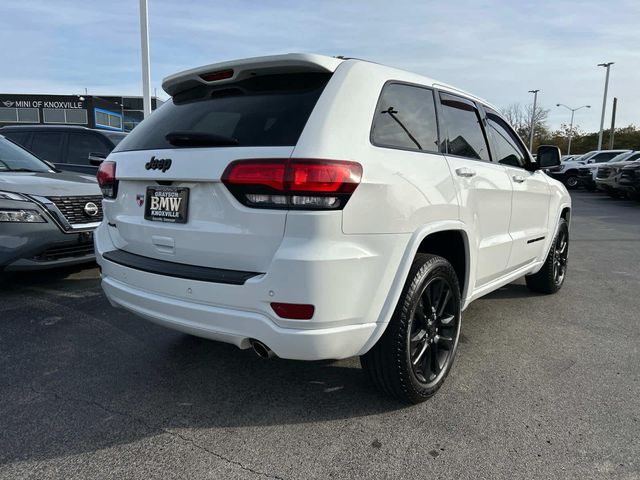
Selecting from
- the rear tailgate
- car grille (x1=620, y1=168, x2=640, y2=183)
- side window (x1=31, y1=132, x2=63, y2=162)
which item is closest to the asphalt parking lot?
the rear tailgate

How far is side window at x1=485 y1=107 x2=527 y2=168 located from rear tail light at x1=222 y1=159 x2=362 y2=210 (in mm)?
2057

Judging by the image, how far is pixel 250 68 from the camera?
100 inches

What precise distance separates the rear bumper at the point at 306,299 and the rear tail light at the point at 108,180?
809mm

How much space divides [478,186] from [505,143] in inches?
43.4

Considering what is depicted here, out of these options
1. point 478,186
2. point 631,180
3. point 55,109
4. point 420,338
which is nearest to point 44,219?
point 420,338

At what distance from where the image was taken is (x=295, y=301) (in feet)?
7.09

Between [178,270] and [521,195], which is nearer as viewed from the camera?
[178,270]

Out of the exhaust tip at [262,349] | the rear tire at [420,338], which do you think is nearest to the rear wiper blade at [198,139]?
the exhaust tip at [262,349]

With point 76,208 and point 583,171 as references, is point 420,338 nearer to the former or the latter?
point 76,208

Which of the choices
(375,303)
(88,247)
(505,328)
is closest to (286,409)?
(375,303)

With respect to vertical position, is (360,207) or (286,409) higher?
(360,207)

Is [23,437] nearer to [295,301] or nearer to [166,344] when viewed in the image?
[166,344]

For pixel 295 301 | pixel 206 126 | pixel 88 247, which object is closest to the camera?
pixel 295 301

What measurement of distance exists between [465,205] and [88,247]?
3.81 m
